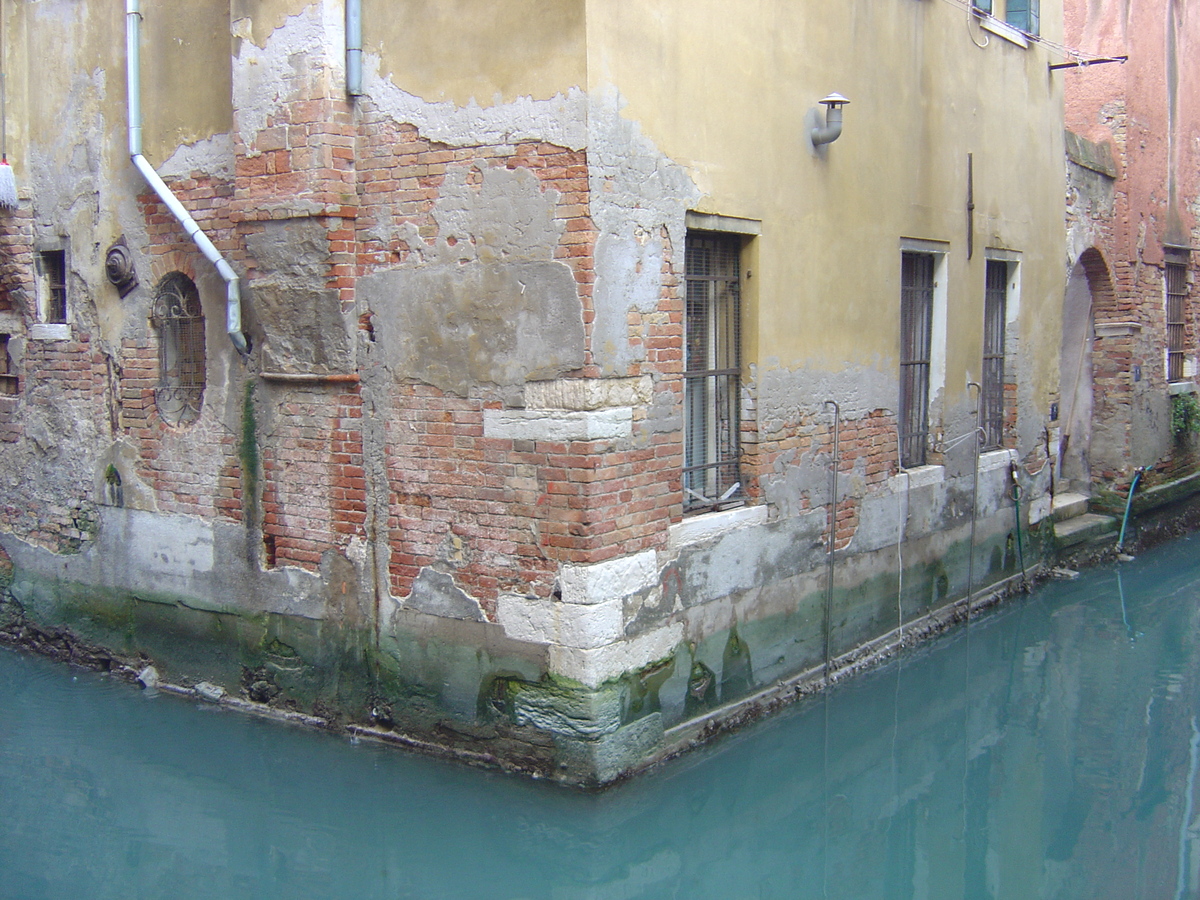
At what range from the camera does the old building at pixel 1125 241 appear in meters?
11.2

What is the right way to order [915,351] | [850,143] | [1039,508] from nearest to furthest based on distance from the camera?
[850,143] → [915,351] → [1039,508]

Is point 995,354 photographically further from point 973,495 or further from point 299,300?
point 299,300

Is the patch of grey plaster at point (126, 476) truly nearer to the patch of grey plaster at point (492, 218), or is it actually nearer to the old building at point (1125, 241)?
the patch of grey plaster at point (492, 218)

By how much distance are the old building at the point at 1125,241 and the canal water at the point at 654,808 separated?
492 cm

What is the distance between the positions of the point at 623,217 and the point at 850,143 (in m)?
2.36

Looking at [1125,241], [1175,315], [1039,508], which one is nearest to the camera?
[1039,508]

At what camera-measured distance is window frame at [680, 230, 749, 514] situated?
6.33m

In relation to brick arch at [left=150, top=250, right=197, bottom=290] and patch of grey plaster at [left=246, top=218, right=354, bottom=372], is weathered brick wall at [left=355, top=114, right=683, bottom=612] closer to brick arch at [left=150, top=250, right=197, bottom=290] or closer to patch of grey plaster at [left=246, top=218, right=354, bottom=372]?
patch of grey plaster at [left=246, top=218, right=354, bottom=372]

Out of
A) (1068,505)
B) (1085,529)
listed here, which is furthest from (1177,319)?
(1085,529)

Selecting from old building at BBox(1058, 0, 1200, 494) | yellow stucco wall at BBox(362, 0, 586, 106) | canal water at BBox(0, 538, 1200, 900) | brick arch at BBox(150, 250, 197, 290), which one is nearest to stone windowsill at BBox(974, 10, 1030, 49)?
old building at BBox(1058, 0, 1200, 494)

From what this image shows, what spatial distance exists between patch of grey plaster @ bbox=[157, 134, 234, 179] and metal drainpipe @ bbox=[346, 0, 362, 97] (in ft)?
3.29

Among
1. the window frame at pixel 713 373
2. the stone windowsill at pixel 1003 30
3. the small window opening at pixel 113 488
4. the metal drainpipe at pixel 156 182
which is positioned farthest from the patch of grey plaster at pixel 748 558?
the stone windowsill at pixel 1003 30

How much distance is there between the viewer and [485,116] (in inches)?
217

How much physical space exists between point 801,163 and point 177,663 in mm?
4654
